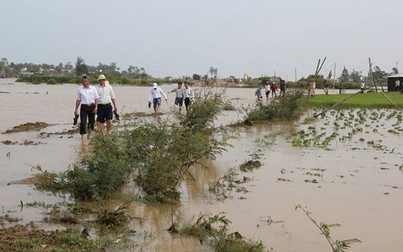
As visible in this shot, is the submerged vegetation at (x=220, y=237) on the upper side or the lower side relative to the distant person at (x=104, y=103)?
lower

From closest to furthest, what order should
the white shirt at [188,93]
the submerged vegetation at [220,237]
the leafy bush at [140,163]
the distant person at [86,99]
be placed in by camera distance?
the submerged vegetation at [220,237]
the leafy bush at [140,163]
the distant person at [86,99]
the white shirt at [188,93]

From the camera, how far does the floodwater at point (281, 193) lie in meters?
5.43

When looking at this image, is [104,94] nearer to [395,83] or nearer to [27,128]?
[27,128]

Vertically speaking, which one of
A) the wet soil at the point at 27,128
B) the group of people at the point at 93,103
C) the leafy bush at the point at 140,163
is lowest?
the wet soil at the point at 27,128

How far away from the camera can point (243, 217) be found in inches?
239

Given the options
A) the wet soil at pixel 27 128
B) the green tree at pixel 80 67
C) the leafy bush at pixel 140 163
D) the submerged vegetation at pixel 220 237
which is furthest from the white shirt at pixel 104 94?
the green tree at pixel 80 67

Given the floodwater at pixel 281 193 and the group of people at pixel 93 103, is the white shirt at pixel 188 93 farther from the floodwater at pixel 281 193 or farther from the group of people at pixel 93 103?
the group of people at pixel 93 103

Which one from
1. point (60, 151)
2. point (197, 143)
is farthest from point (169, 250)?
point (60, 151)

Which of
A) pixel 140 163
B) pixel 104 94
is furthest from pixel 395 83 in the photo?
pixel 140 163

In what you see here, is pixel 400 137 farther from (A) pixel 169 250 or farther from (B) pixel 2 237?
(B) pixel 2 237

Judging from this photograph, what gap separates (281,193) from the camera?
24.1 ft

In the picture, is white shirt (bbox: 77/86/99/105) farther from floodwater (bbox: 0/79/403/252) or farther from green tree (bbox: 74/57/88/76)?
green tree (bbox: 74/57/88/76)

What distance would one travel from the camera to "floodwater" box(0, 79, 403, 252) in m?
5.43

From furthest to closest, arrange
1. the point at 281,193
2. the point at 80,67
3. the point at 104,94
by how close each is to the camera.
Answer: the point at 80,67
the point at 104,94
the point at 281,193
